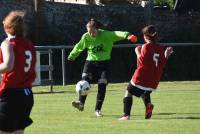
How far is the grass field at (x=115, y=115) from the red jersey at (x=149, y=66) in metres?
0.67

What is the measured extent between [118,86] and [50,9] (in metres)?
10.7

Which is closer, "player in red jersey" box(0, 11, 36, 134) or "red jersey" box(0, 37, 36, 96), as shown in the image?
"player in red jersey" box(0, 11, 36, 134)

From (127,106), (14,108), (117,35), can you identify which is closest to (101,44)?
(117,35)

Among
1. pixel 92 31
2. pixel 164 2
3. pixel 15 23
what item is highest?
pixel 15 23

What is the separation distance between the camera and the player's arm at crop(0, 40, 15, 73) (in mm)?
9219

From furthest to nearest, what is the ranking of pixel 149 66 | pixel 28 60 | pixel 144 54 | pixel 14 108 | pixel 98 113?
pixel 98 113 < pixel 149 66 < pixel 144 54 < pixel 28 60 < pixel 14 108

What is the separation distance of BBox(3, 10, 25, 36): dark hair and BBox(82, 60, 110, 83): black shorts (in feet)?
22.8

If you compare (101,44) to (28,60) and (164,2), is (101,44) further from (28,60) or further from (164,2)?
(164,2)

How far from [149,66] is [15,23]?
19.6ft

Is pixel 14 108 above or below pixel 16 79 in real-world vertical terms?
below

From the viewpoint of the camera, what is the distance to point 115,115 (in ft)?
52.4

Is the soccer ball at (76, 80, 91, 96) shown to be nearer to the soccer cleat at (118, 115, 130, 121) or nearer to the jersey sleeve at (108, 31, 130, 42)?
the jersey sleeve at (108, 31, 130, 42)

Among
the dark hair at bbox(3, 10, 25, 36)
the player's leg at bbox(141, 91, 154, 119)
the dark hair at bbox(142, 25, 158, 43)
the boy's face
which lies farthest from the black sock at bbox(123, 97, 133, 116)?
the dark hair at bbox(3, 10, 25, 36)

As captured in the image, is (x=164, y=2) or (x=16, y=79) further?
(x=164, y=2)
